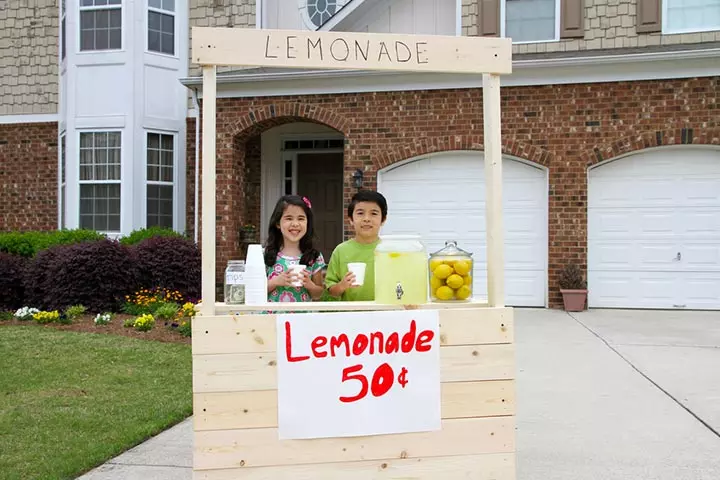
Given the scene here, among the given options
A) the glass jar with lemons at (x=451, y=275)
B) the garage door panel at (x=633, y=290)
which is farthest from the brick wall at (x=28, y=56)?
the glass jar with lemons at (x=451, y=275)

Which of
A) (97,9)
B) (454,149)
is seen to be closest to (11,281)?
(97,9)

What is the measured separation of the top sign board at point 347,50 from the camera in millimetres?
2896

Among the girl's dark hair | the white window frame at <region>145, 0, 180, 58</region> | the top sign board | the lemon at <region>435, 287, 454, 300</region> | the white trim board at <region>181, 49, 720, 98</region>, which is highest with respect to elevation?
the white window frame at <region>145, 0, 180, 58</region>

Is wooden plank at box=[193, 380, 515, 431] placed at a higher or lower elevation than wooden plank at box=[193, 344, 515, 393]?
lower

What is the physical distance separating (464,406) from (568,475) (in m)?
1.10

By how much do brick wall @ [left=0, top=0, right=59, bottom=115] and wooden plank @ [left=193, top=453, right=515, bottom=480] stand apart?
42.6 feet

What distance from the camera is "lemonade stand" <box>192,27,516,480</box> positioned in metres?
2.86

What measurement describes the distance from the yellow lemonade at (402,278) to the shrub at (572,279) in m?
7.71

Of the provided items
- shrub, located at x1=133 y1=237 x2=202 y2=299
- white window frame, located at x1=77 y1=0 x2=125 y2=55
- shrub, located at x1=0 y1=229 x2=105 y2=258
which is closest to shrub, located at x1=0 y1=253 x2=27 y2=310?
shrub, located at x1=0 y1=229 x2=105 y2=258

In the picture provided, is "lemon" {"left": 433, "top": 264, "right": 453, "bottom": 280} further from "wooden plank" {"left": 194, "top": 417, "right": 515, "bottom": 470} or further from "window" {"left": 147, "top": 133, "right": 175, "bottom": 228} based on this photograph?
"window" {"left": 147, "top": 133, "right": 175, "bottom": 228}

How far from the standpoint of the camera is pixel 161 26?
1321cm

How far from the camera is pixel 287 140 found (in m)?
13.3

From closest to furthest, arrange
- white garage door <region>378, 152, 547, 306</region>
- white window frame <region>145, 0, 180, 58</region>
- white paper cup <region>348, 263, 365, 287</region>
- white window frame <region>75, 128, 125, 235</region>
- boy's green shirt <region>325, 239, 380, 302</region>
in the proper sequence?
white paper cup <region>348, 263, 365, 287</region>
boy's green shirt <region>325, 239, 380, 302</region>
white garage door <region>378, 152, 547, 306</region>
white window frame <region>75, 128, 125, 235</region>
white window frame <region>145, 0, 180, 58</region>

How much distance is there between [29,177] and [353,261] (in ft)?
39.6
